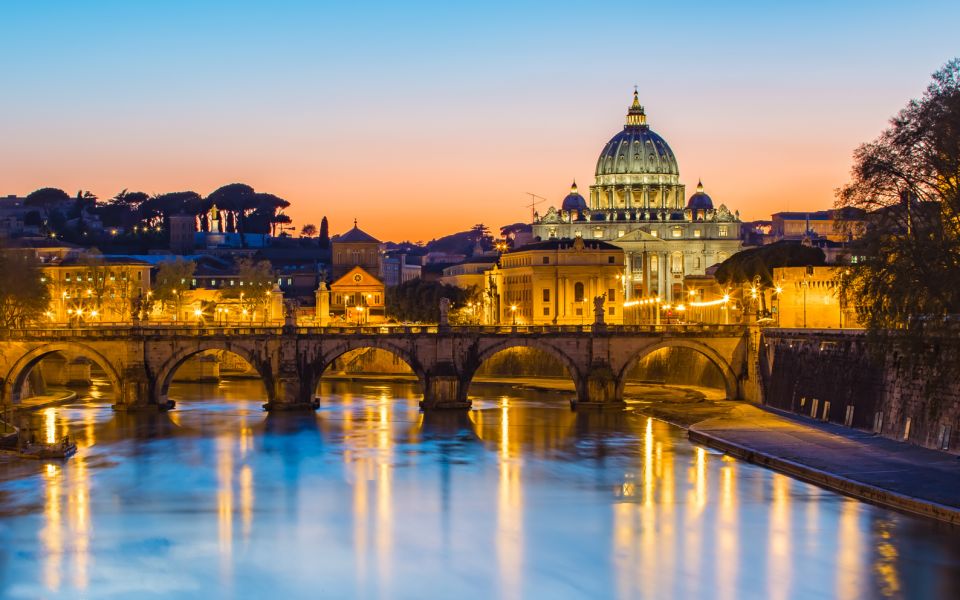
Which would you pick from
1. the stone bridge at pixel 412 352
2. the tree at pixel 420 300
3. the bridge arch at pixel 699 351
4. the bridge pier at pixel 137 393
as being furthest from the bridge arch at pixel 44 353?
the tree at pixel 420 300

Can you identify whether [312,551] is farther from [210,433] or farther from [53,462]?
[210,433]

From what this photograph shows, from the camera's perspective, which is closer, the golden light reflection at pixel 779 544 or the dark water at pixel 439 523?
the golden light reflection at pixel 779 544

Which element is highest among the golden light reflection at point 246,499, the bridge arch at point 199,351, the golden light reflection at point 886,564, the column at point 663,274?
the column at point 663,274

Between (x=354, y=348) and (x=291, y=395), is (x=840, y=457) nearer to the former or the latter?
(x=354, y=348)

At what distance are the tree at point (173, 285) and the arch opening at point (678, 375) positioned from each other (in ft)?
168

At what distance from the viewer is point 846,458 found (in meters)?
49.7

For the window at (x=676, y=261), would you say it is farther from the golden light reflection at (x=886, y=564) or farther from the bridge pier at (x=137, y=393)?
the golden light reflection at (x=886, y=564)

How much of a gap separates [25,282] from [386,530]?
51.6m

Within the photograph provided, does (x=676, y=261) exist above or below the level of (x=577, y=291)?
above

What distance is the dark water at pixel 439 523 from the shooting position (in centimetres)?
3703

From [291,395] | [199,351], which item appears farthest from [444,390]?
[199,351]

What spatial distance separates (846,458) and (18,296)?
2154 inches

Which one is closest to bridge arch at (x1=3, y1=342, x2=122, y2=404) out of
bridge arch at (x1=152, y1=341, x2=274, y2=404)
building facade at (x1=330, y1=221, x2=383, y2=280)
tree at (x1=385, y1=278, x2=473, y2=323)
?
bridge arch at (x1=152, y1=341, x2=274, y2=404)

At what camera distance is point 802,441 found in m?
55.2
